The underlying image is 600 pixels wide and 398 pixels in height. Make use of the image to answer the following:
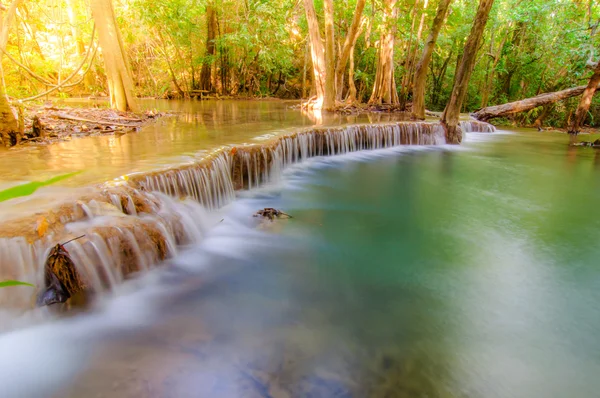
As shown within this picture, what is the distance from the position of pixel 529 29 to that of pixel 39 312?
20.5 metres

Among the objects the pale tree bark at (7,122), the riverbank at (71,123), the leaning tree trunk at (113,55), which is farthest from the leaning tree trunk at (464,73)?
the pale tree bark at (7,122)

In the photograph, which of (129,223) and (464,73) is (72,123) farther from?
(464,73)

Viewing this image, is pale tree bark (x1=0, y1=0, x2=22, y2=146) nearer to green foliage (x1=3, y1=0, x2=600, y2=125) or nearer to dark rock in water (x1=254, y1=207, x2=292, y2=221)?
dark rock in water (x1=254, y1=207, x2=292, y2=221)

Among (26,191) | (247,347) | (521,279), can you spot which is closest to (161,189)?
(247,347)

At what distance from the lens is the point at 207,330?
10.3 ft

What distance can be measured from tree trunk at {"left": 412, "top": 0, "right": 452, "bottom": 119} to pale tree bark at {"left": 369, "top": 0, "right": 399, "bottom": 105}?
3.90 m

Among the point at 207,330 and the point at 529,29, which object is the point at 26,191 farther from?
the point at 529,29

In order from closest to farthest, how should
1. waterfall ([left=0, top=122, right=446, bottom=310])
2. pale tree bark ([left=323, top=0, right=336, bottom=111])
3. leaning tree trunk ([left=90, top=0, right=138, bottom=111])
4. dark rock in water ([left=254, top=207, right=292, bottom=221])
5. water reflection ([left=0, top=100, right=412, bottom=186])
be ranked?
waterfall ([left=0, top=122, right=446, bottom=310]) → water reflection ([left=0, top=100, right=412, bottom=186]) → dark rock in water ([left=254, top=207, right=292, bottom=221]) → leaning tree trunk ([left=90, top=0, right=138, bottom=111]) → pale tree bark ([left=323, top=0, right=336, bottom=111])

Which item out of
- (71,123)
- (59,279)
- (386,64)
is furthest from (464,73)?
(59,279)

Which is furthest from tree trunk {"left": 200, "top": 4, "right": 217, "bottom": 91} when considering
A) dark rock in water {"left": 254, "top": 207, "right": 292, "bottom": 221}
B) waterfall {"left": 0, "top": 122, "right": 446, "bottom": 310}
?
dark rock in water {"left": 254, "top": 207, "right": 292, "bottom": 221}

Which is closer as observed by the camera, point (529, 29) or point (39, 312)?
point (39, 312)

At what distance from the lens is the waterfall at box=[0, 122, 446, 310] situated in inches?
115

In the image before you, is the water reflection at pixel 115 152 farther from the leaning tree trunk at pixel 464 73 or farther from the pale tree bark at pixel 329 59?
the pale tree bark at pixel 329 59

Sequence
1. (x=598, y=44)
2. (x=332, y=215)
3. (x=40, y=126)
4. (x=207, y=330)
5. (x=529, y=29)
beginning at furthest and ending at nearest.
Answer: (x=529, y=29) < (x=598, y=44) < (x=40, y=126) < (x=332, y=215) < (x=207, y=330)
